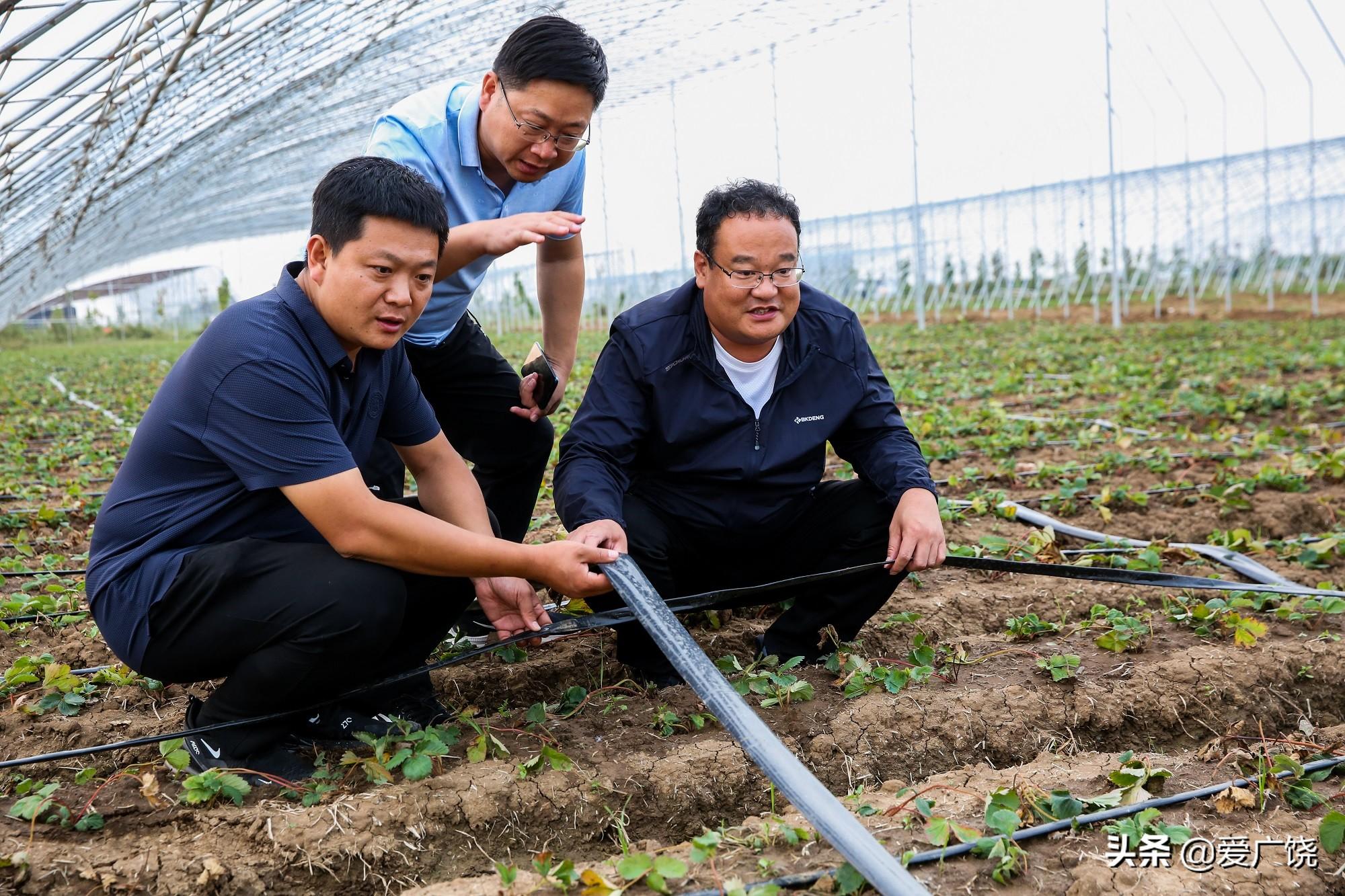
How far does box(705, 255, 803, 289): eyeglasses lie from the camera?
2.80 m

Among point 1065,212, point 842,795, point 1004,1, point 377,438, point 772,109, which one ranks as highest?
point 1004,1

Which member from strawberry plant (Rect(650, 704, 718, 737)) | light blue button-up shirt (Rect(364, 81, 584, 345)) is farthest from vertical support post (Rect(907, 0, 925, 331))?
strawberry plant (Rect(650, 704, 718, 737))

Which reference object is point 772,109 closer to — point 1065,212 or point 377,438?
point 1065,212

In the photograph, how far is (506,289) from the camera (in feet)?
110

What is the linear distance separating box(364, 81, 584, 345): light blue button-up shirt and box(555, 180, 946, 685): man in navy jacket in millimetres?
423

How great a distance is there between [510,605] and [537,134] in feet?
3.71

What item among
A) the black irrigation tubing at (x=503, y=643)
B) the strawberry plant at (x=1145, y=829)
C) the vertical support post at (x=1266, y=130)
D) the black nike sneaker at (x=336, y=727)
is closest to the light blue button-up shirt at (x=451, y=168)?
the black irrigation tubing at (x=503, y=643)

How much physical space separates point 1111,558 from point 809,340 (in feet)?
4.96

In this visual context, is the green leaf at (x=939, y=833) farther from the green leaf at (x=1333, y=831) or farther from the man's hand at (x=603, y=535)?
the man's hand at (x=603, y=535)

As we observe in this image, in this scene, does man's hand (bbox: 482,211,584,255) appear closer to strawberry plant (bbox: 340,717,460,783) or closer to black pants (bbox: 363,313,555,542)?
black pants (bbox: 363,313,555,542)

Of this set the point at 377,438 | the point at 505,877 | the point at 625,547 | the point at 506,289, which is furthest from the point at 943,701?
the point at 506,289

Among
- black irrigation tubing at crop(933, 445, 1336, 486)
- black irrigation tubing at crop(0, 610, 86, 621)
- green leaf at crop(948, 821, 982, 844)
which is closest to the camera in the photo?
green leaf at crop(948, 821, 982, 844)

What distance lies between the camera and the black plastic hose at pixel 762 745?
177cm

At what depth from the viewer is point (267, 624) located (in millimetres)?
2287
